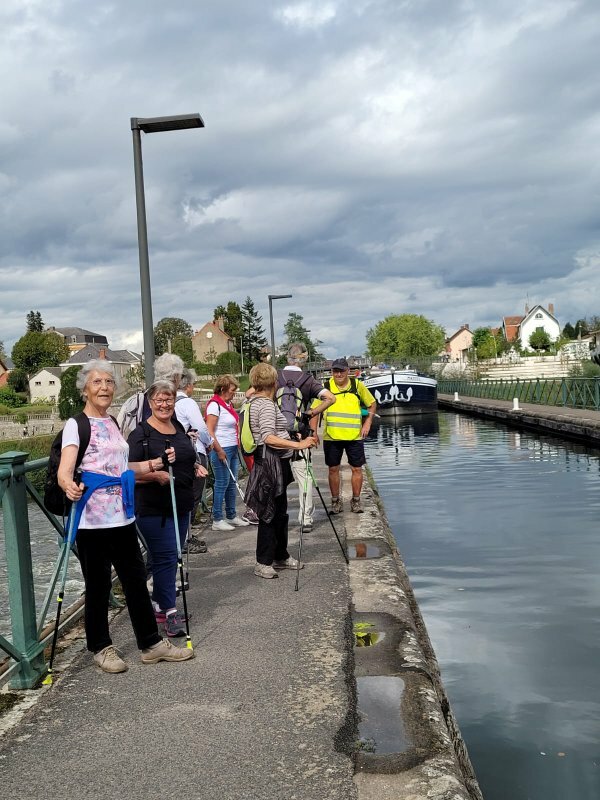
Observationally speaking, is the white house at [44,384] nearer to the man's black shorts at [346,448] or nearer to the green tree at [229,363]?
the green tree at [229,363]

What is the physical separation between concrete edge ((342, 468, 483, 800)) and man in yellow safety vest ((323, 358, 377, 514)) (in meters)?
2.24

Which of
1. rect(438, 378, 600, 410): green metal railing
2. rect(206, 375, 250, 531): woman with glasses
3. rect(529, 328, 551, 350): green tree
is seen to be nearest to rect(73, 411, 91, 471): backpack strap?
rect(206, 375, 250, 531): woman with glasses

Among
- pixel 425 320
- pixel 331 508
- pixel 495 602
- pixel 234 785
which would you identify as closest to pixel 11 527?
pixel 234 785

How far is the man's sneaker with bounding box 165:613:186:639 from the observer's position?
17.4ft

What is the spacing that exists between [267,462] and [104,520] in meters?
2.26

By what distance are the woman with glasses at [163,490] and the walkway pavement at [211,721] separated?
39cm

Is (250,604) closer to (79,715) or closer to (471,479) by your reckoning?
(79,715)

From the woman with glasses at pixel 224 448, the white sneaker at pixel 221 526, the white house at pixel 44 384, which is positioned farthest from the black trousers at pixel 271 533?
the white house at pixel 44 384

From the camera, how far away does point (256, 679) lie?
14.5ft

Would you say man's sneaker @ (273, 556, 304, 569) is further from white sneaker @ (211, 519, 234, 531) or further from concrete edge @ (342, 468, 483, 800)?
white sneaker @ (211, 519, 234, 531)

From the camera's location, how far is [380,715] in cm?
392

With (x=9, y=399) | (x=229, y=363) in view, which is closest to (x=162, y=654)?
(x=9, y=399)

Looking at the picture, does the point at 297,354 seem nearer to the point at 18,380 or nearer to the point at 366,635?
the point at 366,635

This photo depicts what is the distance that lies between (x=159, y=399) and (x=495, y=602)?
426 cm
